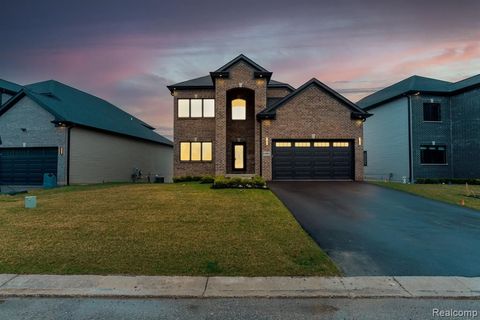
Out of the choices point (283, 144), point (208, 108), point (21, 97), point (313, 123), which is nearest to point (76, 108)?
point (21, 97)

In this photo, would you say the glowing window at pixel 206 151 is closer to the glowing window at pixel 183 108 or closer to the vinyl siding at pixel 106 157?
the glowing window at pixel 183 108

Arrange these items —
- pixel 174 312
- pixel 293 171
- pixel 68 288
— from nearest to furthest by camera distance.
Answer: pixel 174 312 → pixel 68 288 → pixel 293 171

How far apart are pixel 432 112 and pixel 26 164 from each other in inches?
1341

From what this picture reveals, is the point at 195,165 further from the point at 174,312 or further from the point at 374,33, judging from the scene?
the point at 174,312

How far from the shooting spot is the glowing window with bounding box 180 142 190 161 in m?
22.7

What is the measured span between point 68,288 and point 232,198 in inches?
316

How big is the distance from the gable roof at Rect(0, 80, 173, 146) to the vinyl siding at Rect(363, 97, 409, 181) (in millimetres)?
24215

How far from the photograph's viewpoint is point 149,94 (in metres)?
35.1

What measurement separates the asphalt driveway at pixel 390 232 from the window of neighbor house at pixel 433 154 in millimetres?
12132

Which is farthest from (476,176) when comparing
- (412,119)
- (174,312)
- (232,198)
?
(174,312)

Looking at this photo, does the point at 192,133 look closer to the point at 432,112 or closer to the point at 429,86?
the point at 432,112

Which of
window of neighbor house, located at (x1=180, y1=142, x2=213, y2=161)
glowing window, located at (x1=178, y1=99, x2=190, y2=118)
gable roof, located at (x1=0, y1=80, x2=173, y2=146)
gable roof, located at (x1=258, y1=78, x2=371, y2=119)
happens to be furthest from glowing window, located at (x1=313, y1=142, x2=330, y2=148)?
gable roof, located at (x1=0, y1=80, x2=173, y2=146)

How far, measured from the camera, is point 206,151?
22797 mm

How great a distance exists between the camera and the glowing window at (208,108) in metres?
23.0
